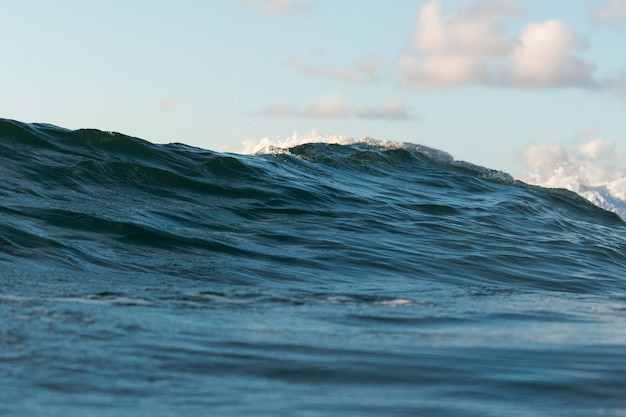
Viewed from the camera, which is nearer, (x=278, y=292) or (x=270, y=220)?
(x=278, y=292)

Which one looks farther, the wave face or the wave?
the wave

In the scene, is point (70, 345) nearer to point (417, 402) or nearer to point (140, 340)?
point (140, 340)

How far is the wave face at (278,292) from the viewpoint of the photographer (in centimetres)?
436

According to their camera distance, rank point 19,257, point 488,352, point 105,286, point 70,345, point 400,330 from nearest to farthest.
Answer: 1. point 70,345
2. point 488,352
3. point 400,330
4. point 105,286
5. point 19,257

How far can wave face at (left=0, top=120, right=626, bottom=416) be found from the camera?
14.3 ft

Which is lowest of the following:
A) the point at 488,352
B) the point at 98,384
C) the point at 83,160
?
the point at 98,384

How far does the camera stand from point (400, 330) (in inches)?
241

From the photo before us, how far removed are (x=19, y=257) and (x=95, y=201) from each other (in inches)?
154

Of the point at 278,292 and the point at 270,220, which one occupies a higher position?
the point at 270,220

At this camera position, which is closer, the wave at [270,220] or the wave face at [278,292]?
the wave face at [278,292]

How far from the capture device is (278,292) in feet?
26.3

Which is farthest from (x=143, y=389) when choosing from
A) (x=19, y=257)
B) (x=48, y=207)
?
(x=48, y=207)

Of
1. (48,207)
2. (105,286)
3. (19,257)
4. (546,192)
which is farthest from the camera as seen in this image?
(546,192)

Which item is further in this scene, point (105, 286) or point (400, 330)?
point (105, 286)
